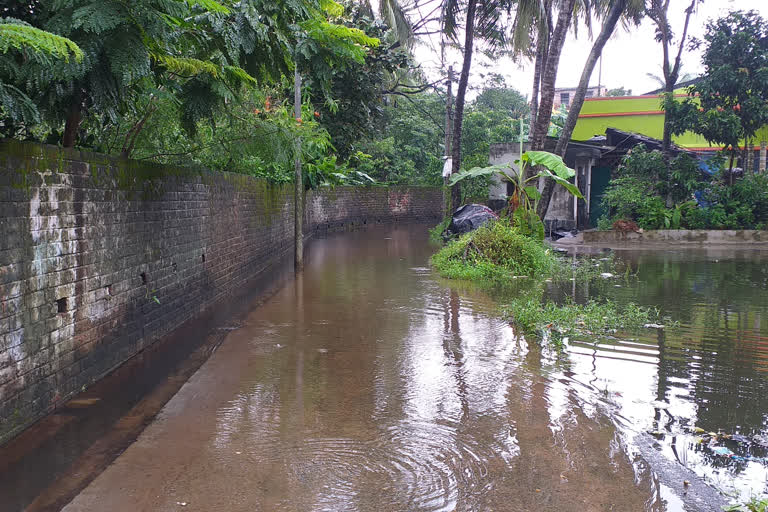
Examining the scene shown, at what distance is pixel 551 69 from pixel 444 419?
14160mm

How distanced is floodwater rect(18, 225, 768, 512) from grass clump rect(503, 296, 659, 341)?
291 mm

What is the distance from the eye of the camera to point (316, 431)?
5.39 m

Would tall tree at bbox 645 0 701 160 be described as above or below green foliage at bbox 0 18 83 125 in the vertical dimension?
above

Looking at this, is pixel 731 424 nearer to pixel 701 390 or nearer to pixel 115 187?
pixel 701 390

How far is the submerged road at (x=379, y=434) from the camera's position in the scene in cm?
428

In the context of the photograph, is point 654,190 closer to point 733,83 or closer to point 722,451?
point 733,83

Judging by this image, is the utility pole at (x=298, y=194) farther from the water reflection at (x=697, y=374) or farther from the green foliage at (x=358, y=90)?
the green foliage at (x=358, y=90)

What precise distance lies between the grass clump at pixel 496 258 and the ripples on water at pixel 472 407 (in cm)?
321

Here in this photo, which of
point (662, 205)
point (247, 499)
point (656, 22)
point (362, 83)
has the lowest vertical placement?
point (247, 499)

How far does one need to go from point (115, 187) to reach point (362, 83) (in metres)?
17.4

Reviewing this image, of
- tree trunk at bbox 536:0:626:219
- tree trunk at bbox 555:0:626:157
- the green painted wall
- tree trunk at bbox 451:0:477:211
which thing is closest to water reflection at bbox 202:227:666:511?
tree trunk at bbox 536:0:626:219

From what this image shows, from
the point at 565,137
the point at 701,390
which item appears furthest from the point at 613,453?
the point at 565,137

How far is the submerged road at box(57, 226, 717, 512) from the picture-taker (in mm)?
4277

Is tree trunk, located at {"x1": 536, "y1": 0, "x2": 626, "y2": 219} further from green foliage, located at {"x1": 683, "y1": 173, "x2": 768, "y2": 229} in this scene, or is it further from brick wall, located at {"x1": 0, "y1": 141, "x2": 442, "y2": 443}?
brick wall, located at {"x1": 0, "y1": 141, "x2": 442, "y2": 443}
